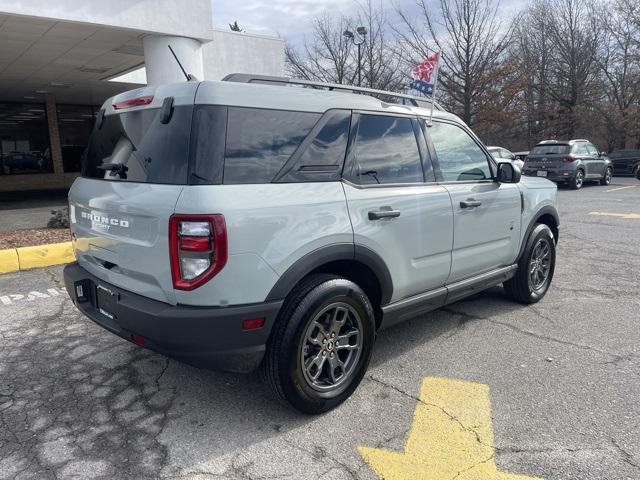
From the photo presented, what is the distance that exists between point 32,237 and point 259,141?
6.51 meters

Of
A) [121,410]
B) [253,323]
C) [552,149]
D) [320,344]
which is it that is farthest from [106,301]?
[552,149]

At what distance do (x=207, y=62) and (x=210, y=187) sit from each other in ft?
37.5

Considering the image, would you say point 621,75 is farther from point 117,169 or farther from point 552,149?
point 117,169

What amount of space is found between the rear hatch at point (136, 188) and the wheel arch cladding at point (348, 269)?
0.61 meters

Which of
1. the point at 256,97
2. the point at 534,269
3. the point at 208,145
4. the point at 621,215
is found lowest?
the point at 621,215

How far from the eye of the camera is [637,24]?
2953 cm

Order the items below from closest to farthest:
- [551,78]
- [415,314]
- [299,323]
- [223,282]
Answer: [223,282] → [299,323] → [415,314] → [551,78]

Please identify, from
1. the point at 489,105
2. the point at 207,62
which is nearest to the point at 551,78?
the point at 489,105

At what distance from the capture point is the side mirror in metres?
4.24

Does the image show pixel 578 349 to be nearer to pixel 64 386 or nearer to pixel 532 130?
pixel 64 386

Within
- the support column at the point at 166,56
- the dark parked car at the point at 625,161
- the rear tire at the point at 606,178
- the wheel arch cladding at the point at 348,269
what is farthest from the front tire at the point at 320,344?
the dark parked car at the point at 625,161

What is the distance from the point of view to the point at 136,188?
2756 mm

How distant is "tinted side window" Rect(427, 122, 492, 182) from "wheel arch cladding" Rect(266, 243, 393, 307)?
1.10 m

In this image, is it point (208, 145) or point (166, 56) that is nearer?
point (208, 145)
